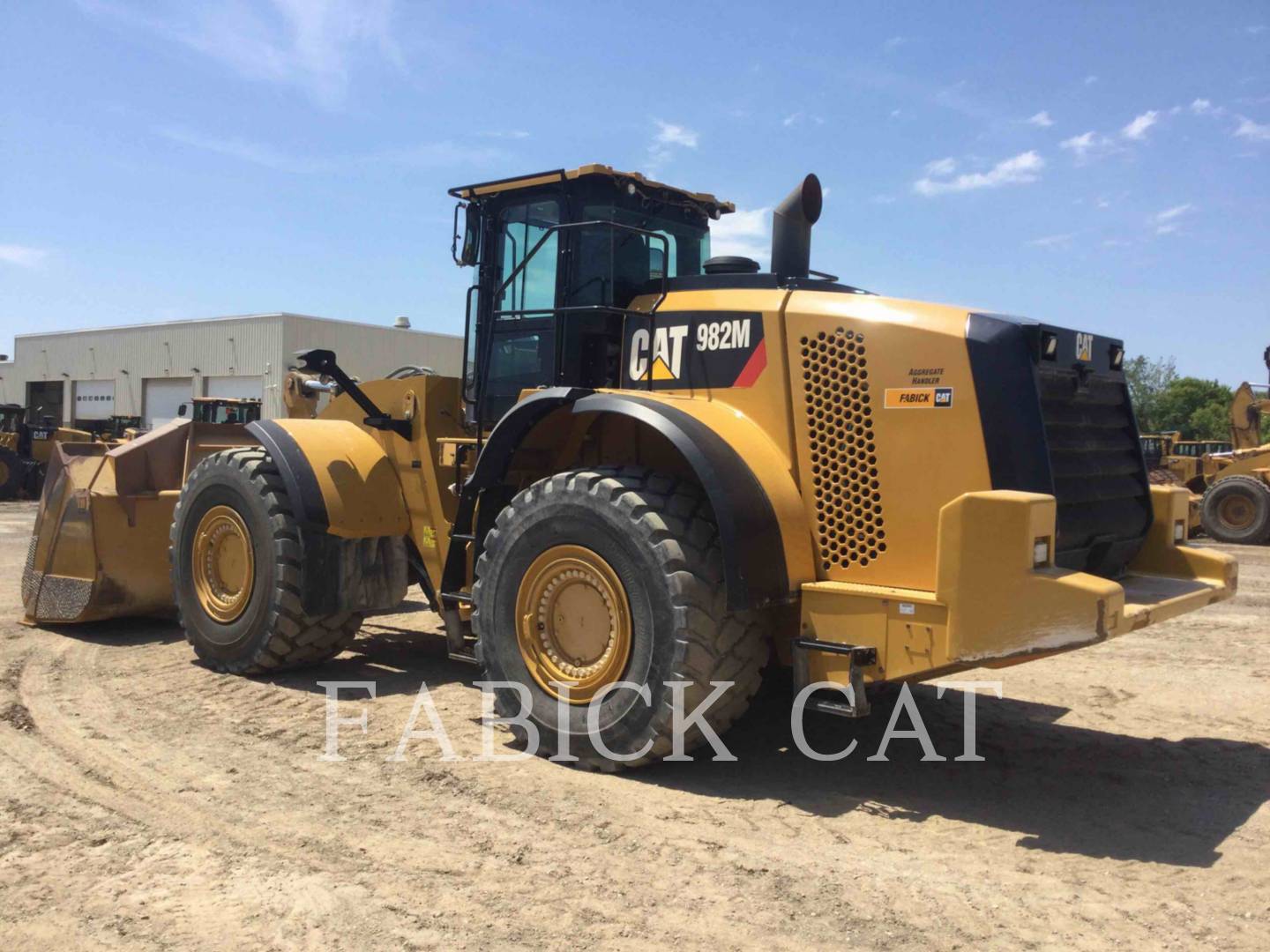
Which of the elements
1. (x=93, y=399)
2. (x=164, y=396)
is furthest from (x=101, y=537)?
(x=93, y=399)

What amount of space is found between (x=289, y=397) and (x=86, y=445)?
64.5 inches

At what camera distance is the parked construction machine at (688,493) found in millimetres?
4664

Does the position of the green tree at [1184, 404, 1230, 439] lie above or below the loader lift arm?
above

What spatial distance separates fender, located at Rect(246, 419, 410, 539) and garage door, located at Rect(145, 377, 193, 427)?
38428 millimetres

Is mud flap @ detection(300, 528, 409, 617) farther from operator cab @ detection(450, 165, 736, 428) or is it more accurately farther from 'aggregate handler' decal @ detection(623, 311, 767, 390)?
'aggregate handler' decal @ detection(623, 311, 767, 390)

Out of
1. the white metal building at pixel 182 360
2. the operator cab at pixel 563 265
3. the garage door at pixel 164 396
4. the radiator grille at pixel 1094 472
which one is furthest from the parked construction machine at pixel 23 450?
the radiator grille at pixel 1094 472

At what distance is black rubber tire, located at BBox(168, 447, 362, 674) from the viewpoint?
267 inches

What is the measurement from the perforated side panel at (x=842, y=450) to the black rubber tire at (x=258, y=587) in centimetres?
334

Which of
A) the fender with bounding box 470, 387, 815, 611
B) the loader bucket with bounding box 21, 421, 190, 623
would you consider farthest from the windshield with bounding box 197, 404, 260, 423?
the fender with bounding box 470, 387, 815, 611

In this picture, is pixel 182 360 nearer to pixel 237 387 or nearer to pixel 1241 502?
pixel 237 387

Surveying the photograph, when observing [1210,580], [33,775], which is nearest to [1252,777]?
[1210,580]

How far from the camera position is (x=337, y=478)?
22.3ft

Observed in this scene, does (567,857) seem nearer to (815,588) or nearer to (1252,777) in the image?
(815,588)

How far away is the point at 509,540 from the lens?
5.52m
